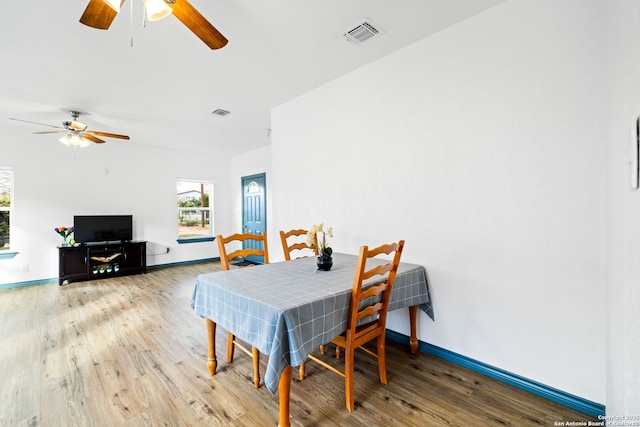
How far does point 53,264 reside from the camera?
501 centimetres

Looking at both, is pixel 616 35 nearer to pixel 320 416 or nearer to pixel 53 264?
pixel 320 416

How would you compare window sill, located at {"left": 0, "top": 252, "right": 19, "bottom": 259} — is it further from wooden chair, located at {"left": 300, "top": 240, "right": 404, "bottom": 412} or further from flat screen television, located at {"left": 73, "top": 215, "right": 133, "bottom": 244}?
wooden chair, located at {"left": 300, "top": 240, "right": 404, "bottom": 412}

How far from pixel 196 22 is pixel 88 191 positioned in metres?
5.27

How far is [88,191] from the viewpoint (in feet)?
17.6

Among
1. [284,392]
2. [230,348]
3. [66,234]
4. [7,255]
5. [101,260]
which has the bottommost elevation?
[230,348]

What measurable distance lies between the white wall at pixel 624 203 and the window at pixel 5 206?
7.09 meters

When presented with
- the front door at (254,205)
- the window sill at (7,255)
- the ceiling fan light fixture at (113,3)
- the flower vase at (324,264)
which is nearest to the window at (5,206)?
the window sill at (7,255)

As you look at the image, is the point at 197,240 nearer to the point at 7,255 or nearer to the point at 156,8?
the point at 7,255

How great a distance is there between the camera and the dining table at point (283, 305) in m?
1.39

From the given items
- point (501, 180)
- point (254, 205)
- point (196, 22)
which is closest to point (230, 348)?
point (196, 22)

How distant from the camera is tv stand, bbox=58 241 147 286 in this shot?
4.88m

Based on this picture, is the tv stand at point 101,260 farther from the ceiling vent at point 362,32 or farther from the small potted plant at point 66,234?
the ceiling vent at point 362,32

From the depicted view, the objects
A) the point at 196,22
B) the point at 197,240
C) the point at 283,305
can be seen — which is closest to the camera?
the point at 283,305

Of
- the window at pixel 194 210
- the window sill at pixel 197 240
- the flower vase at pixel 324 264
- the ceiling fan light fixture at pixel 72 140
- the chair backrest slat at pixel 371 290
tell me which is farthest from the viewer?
the window at pixel 194 210
